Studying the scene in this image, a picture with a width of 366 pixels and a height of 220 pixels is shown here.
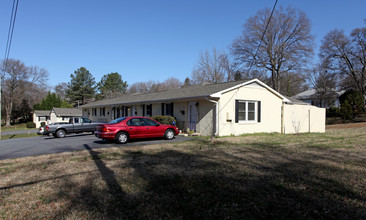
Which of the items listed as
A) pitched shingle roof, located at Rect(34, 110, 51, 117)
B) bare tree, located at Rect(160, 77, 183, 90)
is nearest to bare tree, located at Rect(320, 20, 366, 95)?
bare tree, located at Rect(160, 77, 183, 90)

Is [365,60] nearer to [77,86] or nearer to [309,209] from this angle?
[309,209]

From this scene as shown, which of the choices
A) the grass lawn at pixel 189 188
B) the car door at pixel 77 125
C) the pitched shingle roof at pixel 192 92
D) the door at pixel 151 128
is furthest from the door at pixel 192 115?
the car door at pixel 77 125

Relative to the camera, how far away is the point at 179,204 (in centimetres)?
380

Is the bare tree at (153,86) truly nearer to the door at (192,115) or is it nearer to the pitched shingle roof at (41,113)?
the pitched shingle roof at (41,113)

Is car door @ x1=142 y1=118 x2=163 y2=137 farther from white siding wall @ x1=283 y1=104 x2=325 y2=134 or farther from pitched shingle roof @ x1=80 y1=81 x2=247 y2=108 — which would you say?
white siding wall @ x1=283 y1=104 x2=325 y2=134

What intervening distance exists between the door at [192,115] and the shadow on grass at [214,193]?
8.80 m

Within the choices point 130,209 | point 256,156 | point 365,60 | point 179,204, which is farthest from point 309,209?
point 365,60

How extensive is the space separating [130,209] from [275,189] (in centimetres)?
267

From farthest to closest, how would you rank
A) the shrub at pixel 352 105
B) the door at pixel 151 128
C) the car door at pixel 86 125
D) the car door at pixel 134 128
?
the shrub at pixel 352 105, the car door at pixel 86 125, the door at pixel 151 128, the car door at pixel 134 128

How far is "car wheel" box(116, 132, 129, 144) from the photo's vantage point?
442 inches

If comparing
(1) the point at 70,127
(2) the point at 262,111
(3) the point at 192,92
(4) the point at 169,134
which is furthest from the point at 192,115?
(1) the point at 70,127

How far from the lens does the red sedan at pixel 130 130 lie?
11.1m

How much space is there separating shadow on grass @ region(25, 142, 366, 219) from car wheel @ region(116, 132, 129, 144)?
15.7ft

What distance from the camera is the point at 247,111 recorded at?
15070mm
